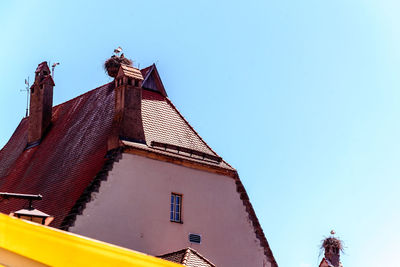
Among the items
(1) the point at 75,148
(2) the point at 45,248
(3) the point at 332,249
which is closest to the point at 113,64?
(1) the point at 75,148

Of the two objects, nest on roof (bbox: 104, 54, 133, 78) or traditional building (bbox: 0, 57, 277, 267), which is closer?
traditional building (bbox: 0, 57, 277, 267)

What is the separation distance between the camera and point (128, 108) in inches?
1069

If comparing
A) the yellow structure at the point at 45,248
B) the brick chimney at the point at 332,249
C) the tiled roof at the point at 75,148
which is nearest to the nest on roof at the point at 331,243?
the brick chimney at the point at 332,249

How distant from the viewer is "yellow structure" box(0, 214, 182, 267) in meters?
4.73

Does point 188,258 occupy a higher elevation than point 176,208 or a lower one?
lower

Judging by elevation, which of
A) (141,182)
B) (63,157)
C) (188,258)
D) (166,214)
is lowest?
(188,258)

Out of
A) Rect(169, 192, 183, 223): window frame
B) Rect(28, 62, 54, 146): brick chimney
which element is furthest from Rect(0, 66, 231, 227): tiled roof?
Rect(169, 192, 183, 223): window frame

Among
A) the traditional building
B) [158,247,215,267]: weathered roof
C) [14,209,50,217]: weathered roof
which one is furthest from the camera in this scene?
the traditional building

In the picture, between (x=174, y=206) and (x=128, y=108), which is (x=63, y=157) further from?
(x=174, y=206)

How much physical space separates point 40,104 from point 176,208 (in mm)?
9374

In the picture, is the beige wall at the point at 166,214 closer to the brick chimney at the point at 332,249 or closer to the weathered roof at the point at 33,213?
the weathered roof at the point at 33,213

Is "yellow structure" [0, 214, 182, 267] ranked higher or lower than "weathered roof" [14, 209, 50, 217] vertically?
lower

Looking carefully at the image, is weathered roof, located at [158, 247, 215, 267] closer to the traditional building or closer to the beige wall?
the traditional building

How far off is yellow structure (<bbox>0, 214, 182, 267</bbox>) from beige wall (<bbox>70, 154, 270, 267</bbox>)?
63.6 ft
